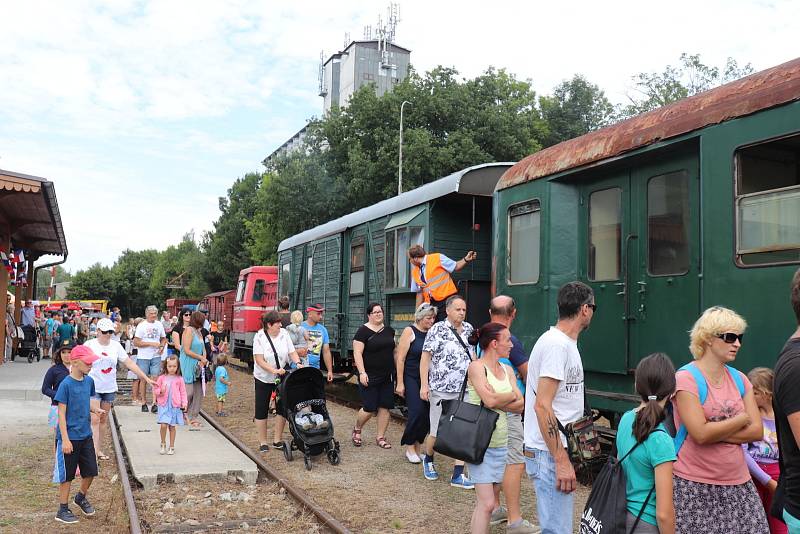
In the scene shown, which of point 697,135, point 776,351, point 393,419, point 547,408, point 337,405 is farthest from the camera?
point 337,405

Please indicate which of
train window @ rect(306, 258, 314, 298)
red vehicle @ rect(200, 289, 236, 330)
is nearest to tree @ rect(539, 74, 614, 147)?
red vehicle @ rect(200, 289, 236, 330)

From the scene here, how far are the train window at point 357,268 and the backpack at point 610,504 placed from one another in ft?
32.2

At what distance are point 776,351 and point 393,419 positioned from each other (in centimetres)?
753

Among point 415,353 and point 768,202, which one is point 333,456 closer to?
point 415,353

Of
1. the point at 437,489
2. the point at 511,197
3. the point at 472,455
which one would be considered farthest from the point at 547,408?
the point at 511,197

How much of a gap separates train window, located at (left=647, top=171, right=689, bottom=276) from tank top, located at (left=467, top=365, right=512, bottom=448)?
7.41 feet

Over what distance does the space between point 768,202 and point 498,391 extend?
8.01ft

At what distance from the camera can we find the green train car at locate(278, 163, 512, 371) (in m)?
10.4

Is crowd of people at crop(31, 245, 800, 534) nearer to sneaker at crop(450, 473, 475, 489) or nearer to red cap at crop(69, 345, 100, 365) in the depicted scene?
red cap at crop(69, 345, 100, 365)

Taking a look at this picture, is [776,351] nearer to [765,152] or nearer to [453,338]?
[765,152]

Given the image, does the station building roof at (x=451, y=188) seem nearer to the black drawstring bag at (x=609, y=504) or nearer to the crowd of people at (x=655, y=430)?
the crowd of people at (x=655, y=430)

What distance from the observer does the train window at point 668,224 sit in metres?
6.41

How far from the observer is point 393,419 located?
12047mm

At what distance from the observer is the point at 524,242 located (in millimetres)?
8320
